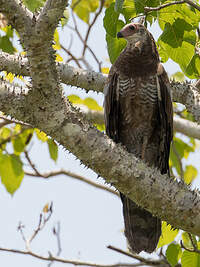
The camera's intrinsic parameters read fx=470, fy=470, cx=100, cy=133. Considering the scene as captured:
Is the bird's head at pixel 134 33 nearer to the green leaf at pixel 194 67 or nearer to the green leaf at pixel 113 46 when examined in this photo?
the green leaf at pixel 113 46

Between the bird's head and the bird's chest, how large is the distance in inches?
16.1

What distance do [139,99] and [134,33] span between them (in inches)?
25.4

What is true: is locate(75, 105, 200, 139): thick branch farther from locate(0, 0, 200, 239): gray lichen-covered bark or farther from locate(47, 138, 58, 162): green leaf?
locate(0, 0, 200, 239): gray lichen-covered bark

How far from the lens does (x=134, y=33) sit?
4.42 m

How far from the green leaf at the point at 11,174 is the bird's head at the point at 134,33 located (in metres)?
1.63

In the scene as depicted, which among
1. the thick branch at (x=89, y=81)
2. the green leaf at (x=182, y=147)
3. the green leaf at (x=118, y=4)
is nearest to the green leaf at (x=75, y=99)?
the thick branch at (x=89, y=81)

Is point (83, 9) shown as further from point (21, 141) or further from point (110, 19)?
point (110, 19)

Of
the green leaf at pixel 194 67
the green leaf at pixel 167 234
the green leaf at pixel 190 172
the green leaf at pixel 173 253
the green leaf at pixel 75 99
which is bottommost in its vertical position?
the green leaf at pixel 190 172

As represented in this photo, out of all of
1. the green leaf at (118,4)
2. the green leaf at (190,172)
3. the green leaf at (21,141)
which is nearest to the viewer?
the green leaf at (118,4)

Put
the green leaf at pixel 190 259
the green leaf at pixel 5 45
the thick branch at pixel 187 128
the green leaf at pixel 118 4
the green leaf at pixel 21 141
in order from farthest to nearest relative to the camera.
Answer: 1. the green leaf at pixel 21 141
2. the thick branch at pixel 187 128
3. the green leaf at pixel 5 45
4. the green leaf at pixel 190 259
5. the green leaf at pixel 118 4

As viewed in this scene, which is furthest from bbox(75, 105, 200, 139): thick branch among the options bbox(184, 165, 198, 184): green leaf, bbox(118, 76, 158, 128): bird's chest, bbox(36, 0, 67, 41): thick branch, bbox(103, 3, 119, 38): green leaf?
bbox(36, 0, 67, 41): thick branch

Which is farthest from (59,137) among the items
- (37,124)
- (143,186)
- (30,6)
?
(30,6)

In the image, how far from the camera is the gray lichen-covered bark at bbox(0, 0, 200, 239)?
2.50 metres

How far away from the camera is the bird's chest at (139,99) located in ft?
14.0
